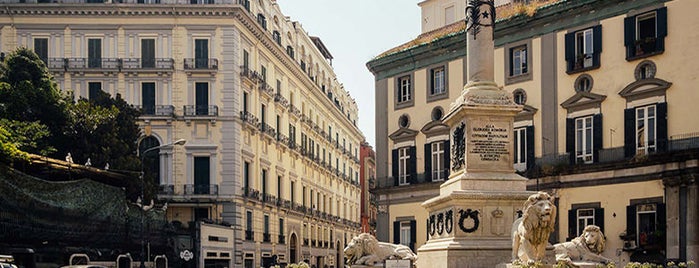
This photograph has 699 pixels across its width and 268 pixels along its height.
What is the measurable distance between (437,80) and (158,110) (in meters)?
19.2

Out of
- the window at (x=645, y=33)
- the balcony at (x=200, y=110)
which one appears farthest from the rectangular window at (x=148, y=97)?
the window at (x=645, y=33)

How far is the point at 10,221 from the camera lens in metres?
31.1

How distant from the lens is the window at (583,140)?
126ft

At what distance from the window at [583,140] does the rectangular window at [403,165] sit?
11214mm

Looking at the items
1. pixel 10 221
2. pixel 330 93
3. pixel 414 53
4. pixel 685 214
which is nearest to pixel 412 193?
pixel 414 53

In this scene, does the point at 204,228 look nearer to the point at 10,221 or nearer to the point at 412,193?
the point at 412,193

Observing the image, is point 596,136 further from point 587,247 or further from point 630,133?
point 587,247

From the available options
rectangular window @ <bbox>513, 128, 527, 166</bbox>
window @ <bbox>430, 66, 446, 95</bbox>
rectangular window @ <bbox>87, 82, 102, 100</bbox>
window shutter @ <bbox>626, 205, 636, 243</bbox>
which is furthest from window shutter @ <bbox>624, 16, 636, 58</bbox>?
rectangular window @ <bbox>87, 82, 102, 100</bbox>

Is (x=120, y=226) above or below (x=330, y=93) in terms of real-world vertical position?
below

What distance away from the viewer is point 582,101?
3881cm

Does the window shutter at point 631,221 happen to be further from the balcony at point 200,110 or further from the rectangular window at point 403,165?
the balcony at point 200,110

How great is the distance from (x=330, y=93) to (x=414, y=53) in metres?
45.2

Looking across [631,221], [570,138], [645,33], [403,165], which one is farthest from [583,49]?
[403,165]

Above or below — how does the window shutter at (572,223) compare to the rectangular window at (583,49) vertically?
below
